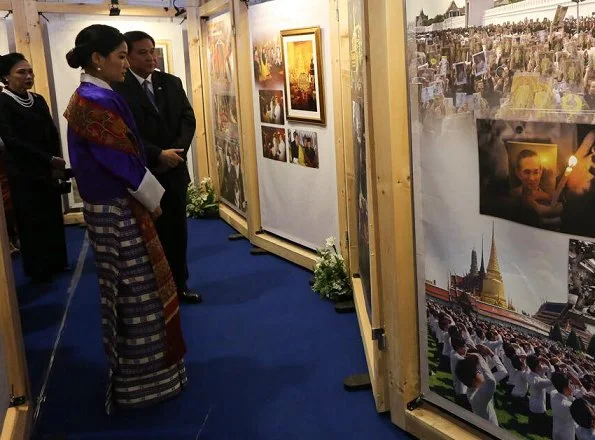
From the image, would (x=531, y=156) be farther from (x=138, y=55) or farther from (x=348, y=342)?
(x=138, y=55)

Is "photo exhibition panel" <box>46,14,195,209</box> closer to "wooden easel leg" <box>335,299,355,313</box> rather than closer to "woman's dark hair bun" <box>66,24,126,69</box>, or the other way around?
"wooden easel leg" <box>335,299,355,313</box>

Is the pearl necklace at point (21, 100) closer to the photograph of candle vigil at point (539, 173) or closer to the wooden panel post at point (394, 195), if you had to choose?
the wooden panel post at point (394, 195)

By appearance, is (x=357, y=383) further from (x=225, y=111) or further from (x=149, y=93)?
(x=225, y=111)

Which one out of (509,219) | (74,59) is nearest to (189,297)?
(74,59)

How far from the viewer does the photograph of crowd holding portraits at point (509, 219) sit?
71.2 inches

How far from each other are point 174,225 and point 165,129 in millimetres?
589

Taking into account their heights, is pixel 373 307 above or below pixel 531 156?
below

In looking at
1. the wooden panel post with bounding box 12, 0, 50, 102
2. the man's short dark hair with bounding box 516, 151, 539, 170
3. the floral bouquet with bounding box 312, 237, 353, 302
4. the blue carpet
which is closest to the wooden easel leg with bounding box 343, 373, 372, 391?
the blue carpet

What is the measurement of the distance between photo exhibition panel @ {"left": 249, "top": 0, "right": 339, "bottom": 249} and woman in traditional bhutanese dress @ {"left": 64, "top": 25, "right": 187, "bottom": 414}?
1.64m

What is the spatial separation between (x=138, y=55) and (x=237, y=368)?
5.92 feet

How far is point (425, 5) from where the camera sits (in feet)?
7.16

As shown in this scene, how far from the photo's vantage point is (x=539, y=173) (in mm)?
1907

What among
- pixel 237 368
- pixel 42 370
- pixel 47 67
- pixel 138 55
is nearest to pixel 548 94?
pixel 237 368

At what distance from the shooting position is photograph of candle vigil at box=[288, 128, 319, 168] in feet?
14.9
